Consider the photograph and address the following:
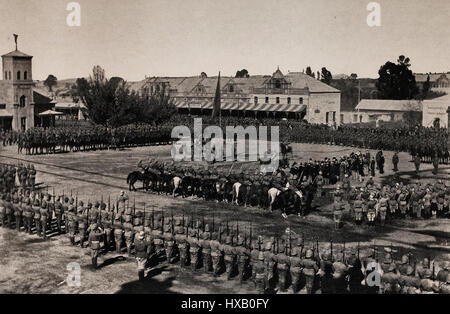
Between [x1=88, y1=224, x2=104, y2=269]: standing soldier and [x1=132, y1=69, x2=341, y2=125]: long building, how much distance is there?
4411 cm

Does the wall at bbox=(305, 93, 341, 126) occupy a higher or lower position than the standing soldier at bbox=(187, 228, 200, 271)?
higher

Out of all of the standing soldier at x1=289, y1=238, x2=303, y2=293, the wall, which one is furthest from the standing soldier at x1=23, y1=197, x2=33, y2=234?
the wall

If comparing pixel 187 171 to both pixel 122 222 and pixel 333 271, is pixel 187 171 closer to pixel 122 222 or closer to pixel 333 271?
pixel 122 222

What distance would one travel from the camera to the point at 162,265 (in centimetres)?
1333

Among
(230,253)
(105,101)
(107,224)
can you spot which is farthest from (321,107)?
(230,253)

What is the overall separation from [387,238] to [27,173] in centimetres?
1585

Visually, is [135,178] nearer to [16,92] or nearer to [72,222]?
[72,222]

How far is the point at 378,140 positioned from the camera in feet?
132

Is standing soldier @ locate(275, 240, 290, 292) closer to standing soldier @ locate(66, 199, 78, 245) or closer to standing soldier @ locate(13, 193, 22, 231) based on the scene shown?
standing soldier @ locate(66, 199, 78, 245)

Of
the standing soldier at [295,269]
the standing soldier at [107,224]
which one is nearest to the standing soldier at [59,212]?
the standing soldier at [107,224]

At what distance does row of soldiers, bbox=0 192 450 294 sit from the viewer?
10617 mm

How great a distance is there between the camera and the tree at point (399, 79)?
72.0 m
